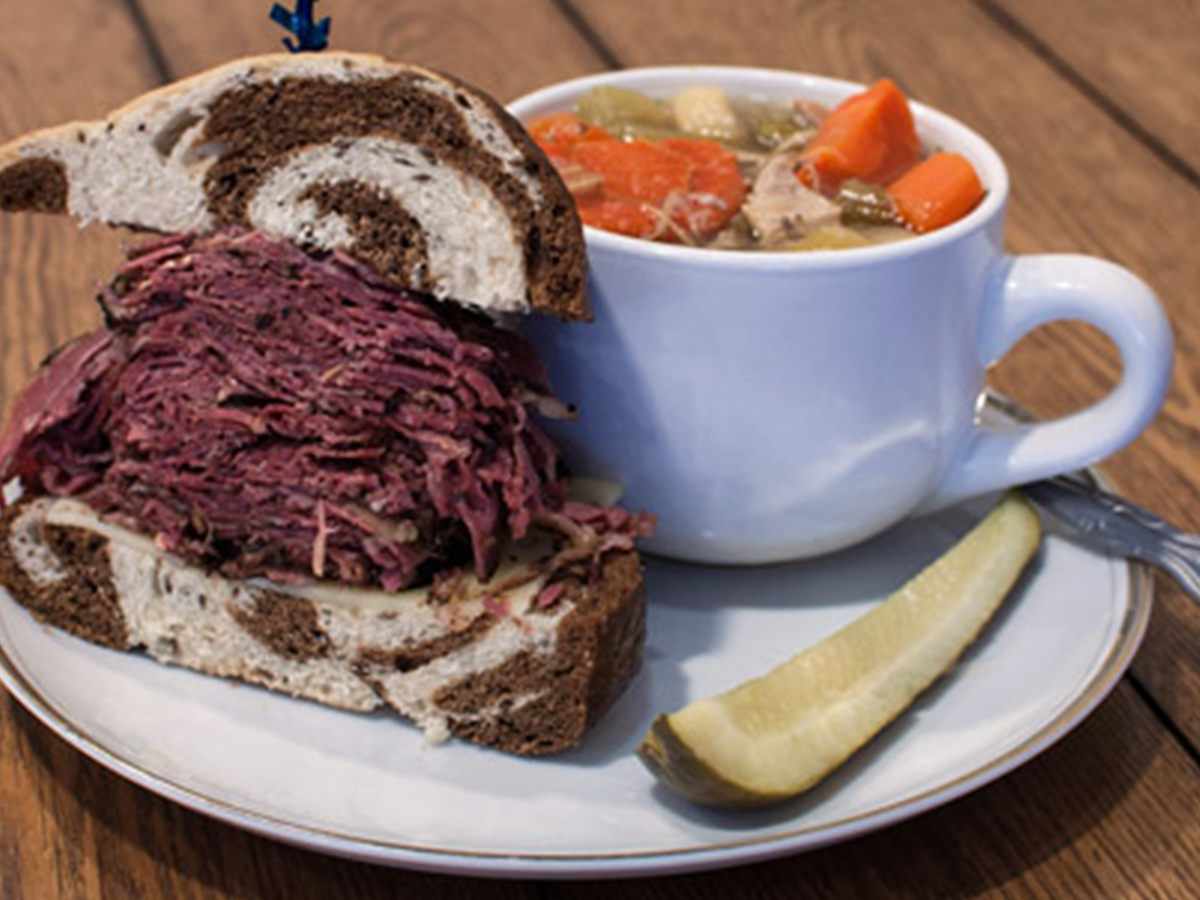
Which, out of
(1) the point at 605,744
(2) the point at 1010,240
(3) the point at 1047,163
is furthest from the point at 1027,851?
(3) the point at 1047,163

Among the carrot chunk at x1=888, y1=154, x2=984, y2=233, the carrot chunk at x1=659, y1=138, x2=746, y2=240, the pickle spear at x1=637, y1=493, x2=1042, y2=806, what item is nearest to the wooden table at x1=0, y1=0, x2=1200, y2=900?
the pickle spear at x1=637, y1=493, x2=1042, y2=806

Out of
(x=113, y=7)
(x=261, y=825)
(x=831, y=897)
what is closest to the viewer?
(x=261, y=825)

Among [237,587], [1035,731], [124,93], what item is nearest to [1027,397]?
[1035,731]

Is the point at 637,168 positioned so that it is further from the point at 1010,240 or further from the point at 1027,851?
the point at 1010,240

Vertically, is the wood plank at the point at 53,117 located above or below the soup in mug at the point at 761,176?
below

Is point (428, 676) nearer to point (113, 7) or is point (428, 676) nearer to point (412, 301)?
point (412, 301)

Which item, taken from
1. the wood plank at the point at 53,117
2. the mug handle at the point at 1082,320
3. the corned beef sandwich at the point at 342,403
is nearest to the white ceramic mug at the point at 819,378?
the mug handle at the point at 1082,320

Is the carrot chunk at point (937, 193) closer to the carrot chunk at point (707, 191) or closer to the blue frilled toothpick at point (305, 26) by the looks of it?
the carrot chunk at point (707, 191)
